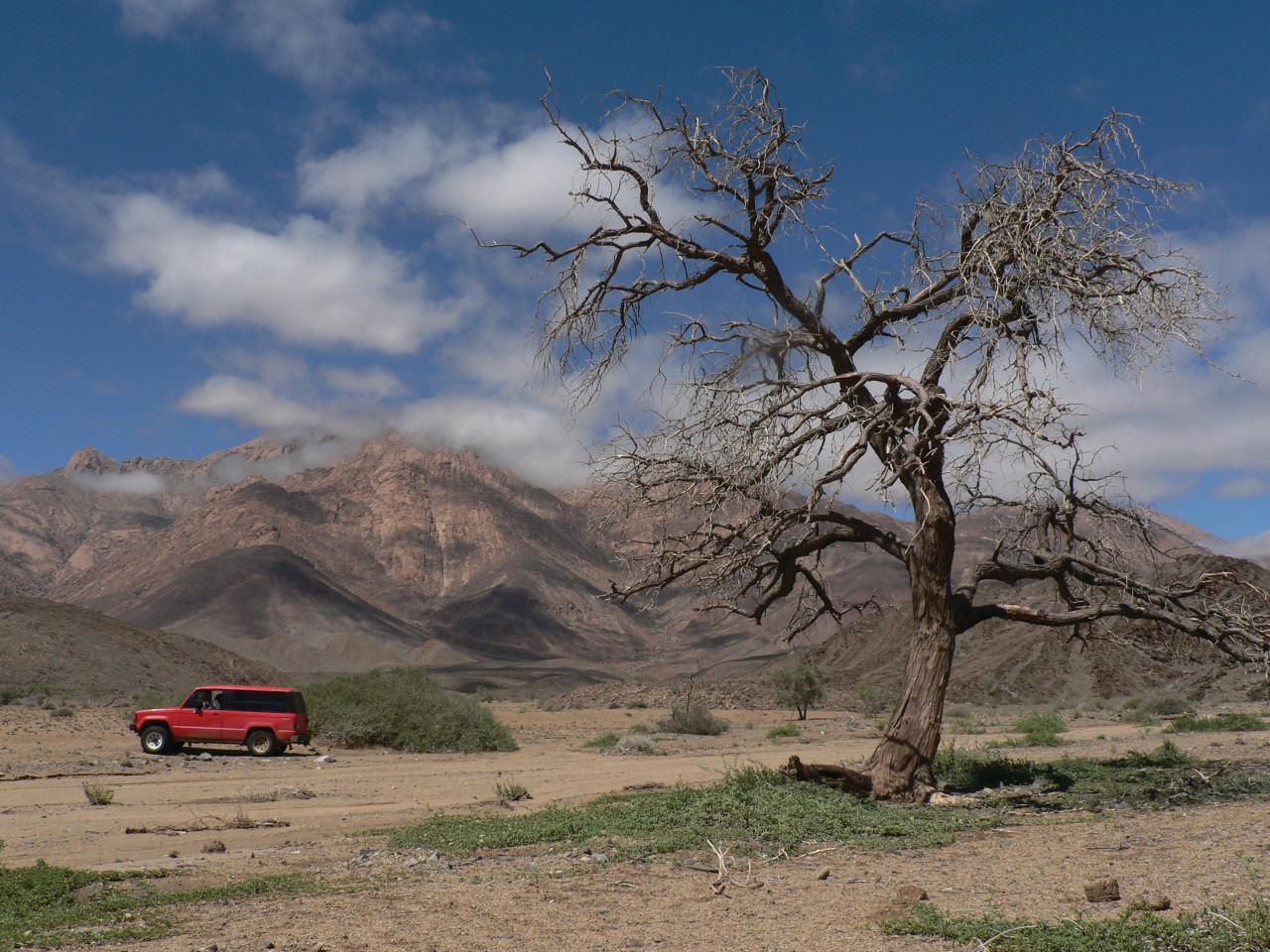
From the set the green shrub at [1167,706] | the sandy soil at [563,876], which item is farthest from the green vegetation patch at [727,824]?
the green shrub at [1167,706]

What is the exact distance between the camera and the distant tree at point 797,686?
40.5 m

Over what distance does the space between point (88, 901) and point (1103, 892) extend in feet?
23.1

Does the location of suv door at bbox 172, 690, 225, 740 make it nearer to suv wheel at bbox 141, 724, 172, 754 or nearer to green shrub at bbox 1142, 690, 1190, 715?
suv wheel at bbox 141, 724, 172, 754

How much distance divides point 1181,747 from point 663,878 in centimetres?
1309

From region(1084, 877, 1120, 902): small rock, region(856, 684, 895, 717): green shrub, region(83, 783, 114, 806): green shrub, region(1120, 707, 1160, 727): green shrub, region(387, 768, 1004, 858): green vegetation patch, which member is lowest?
region(856, 684, 895, 717): green shrub

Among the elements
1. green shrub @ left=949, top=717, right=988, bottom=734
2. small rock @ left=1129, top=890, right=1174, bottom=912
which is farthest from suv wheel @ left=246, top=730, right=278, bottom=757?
small rock @ left=1129, top=890, right=1174, bottom=912

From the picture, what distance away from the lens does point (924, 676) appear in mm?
9578

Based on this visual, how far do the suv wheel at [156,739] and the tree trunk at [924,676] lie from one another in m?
18.0

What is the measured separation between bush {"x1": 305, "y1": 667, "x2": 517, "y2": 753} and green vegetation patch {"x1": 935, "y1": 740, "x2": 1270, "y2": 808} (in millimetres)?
14702

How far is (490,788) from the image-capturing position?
14500 mm

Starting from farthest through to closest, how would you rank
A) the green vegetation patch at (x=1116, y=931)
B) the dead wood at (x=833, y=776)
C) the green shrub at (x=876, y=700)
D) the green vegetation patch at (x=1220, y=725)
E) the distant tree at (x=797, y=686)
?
the distant tree at (x=797, y=686) → the green shrub at (x=876, y=700) → the green vegetation patch at (x=1220, y=725) → the dead wood at (x=833, y=776) → the green vegetation patch at (x=1116, y=931)

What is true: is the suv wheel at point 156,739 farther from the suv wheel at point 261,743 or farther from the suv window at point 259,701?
the suv wheel at point 261,743

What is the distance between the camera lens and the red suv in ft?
69.1

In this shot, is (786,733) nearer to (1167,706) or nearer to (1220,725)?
(1220,725)
